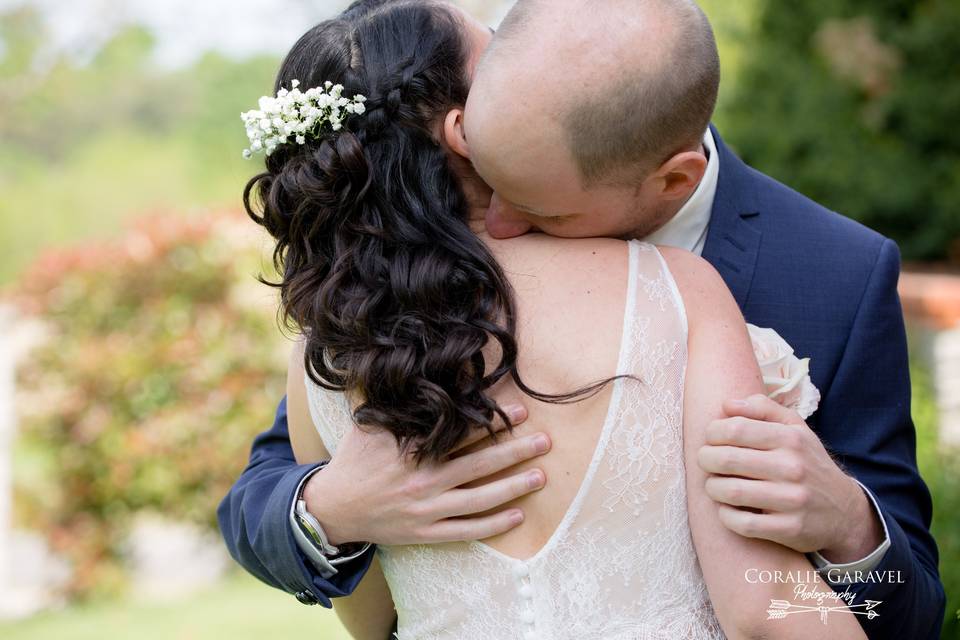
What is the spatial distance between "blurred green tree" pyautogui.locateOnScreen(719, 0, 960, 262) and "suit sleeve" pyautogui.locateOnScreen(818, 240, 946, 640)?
5.77 meters

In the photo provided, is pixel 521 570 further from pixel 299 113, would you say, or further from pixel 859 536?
pixel 299 113

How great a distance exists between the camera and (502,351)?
179cm

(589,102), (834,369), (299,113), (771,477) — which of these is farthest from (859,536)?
(299,113)

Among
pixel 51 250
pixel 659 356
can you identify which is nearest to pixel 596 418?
pixel 659 356

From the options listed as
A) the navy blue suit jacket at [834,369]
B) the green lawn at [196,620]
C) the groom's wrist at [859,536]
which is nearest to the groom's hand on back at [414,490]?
the navy blue suit jacket at [834,369]

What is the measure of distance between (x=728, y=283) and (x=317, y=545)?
1006mm

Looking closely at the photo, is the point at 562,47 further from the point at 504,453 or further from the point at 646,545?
the point at 646,545

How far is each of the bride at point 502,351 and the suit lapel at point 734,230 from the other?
0.42 meters

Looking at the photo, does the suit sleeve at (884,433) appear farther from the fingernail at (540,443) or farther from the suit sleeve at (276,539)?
the suit sleeve at (276,539)

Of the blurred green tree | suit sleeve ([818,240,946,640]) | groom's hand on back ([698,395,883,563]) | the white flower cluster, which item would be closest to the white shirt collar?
suit sleeve ([818,240,946,640])

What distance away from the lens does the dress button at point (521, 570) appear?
182 cm

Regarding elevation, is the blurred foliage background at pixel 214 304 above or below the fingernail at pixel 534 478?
below

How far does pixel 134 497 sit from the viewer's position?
699 centimetres

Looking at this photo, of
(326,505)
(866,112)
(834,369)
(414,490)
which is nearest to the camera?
(414,490)
